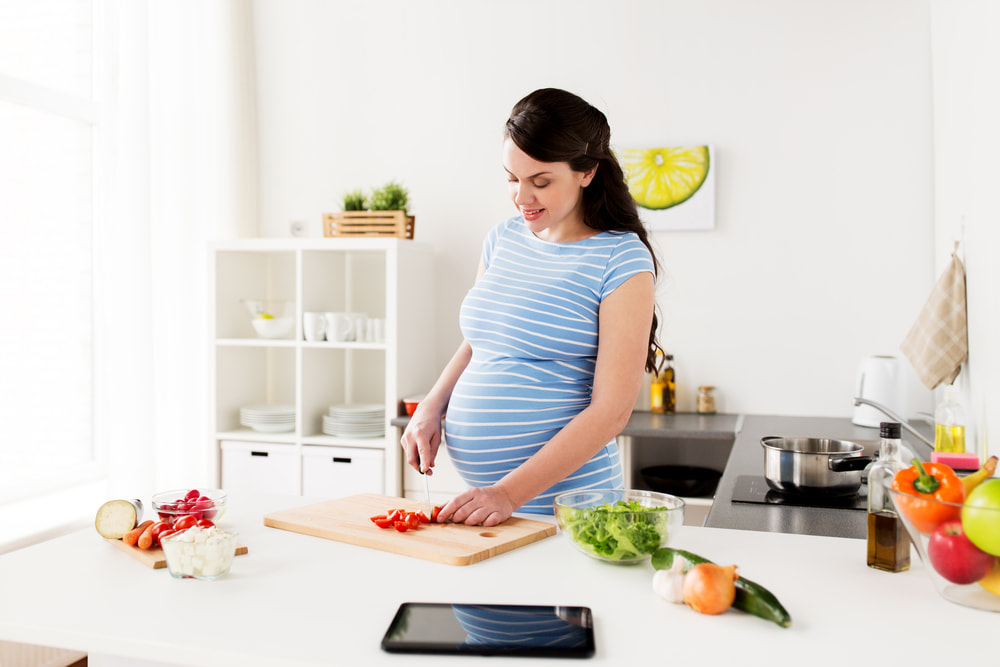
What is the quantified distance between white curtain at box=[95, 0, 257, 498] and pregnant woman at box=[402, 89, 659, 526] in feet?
6.20

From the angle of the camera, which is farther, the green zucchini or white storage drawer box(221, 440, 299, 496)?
white storage drawer box(221, 440, 299, 496)

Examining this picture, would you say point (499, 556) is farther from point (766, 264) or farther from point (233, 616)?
point (766, 264)

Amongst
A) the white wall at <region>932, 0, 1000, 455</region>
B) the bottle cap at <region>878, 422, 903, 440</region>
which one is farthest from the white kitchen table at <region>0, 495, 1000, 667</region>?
the white wall at <region>932, 0, 1000, 455</region>

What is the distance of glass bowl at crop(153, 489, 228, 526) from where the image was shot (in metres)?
1.34

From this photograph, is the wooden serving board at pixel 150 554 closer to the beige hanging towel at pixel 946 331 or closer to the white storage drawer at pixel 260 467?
the white storage drawer at pixel 260 467

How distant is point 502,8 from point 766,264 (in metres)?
1.51

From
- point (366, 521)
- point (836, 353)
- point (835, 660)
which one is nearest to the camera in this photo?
point (835, 660)

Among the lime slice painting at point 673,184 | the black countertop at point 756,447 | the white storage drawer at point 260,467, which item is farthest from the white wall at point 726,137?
the white storage drawer at point 260,467

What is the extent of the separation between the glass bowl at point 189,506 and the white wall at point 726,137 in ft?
6.62

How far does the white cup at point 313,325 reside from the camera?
323cm

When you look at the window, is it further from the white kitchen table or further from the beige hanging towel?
the beige hanging towel

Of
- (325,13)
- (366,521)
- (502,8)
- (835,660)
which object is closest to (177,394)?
(325,13)

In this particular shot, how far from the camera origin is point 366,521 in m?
1.39

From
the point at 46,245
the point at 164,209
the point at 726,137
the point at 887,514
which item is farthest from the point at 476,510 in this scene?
the point at 164,209
